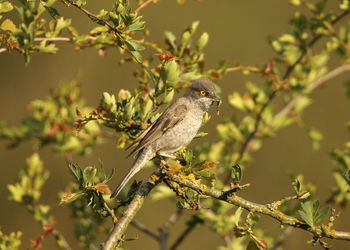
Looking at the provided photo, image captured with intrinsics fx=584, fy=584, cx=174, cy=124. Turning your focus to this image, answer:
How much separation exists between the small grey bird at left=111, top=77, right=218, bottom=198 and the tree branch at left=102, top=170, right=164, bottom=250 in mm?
782

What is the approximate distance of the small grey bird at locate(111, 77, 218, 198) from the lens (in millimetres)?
4129

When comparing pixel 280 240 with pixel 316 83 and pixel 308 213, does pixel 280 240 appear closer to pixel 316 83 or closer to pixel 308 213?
pixel 316 83

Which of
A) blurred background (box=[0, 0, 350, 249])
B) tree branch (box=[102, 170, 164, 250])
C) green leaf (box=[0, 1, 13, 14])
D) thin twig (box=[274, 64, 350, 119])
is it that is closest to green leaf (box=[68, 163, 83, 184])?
tree branch (box=[102, 170, 164, 250])

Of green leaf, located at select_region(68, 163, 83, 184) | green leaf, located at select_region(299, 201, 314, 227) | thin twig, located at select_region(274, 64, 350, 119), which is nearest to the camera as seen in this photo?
green leaf, located at select_region(299, 201, 314, 227)

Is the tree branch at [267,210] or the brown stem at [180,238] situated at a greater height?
the brown stem at [180,238]

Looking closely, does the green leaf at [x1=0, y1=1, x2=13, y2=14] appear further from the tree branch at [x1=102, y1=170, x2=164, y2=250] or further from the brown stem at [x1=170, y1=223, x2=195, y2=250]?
the brown stem at [x1=170, y1=223, x2=195, y2=250]

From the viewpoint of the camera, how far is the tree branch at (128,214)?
2830mm

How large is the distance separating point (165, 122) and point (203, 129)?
368 cm

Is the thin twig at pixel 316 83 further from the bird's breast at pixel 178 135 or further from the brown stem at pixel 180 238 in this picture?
the brown stem at pixel 180 238

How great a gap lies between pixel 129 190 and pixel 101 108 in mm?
518

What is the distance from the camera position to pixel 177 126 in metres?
4.39

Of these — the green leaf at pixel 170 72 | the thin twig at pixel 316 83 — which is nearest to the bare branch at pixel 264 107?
the thin twig at pixel 316 83

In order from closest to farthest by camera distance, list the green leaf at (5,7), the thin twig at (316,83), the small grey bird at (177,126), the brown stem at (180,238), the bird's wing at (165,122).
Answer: the green leaf at (5,7), the bird's wing at (165,122), the small grey bird at (177,126), the brown stem at (180,238), the thin twig at (316,83)

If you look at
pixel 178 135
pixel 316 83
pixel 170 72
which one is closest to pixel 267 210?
pixel 170 72
